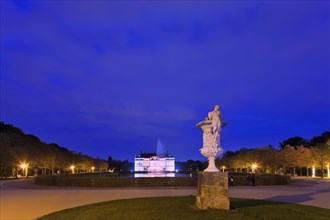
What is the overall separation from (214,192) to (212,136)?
8.24ft

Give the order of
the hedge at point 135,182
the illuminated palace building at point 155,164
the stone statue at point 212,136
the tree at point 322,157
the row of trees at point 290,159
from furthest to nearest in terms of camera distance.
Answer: the illuminated palace building at point 155,164 < the row of trees at point 290,159 < the tree at point 322,157 < the hedge at point 135,182 < the stone statue at point 212,136

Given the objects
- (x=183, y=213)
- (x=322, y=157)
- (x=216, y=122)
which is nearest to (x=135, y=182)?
(x=216, y=122)

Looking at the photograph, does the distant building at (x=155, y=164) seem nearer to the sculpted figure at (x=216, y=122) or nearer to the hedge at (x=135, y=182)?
the hedge at (x=135, y=182)

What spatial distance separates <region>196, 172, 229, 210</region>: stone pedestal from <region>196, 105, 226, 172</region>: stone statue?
0.72 meters

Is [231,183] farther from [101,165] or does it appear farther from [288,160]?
[101,165]

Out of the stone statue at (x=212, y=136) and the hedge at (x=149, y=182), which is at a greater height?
the stone statue at (x=212, y=136)

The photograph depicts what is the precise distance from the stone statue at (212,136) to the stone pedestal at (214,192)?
28.5 inches

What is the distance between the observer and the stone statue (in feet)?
56.6

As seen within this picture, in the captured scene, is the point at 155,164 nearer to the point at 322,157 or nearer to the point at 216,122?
the point at 322,157

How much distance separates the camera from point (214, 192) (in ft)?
53.4

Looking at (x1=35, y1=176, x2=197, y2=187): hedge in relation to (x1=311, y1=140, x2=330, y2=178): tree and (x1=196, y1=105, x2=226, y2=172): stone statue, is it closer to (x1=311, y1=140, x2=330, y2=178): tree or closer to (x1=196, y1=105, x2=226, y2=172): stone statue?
(x1=196, y1=105, x2=226, y2=172): stone statue

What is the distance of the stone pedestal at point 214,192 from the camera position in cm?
1616

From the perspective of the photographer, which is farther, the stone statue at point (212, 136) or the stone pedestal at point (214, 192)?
the stone statue at point (212, 136)

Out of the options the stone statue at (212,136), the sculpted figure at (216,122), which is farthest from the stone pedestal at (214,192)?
the sculpted figure at (216,122)
